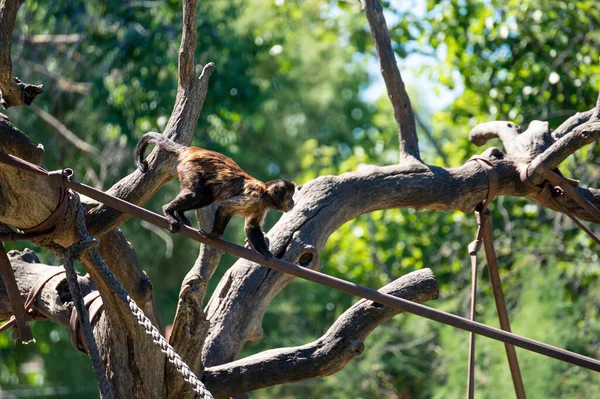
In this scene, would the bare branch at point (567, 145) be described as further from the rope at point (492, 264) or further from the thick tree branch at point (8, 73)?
the thick tree branch at point (8, 73)

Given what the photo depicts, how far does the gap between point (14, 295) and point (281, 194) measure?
1.06 metres

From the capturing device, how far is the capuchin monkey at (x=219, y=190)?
2930 mm

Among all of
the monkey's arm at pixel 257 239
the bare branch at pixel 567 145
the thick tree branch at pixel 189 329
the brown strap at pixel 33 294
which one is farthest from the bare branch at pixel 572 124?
the brown strap at pixel 33 294

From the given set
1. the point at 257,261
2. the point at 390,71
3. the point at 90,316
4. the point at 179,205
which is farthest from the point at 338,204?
the point at 90,316

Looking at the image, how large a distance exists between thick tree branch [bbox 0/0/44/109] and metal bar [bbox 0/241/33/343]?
0.46 metres

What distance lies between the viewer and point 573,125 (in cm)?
371

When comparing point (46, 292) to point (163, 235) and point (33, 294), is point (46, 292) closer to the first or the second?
point (33, 294)

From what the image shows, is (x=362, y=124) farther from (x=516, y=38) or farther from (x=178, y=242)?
(x=516, y=38)

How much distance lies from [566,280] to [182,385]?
5.08 meters

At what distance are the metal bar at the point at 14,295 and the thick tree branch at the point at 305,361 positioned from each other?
0.63 metres

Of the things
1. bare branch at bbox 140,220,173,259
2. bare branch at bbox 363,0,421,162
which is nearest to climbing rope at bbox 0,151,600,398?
bare branch at bbox 363,0,421,162

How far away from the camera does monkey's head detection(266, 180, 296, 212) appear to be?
10.4 ft

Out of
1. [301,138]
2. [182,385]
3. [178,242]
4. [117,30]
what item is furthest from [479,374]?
[301,138]

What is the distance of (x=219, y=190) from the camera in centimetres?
308
